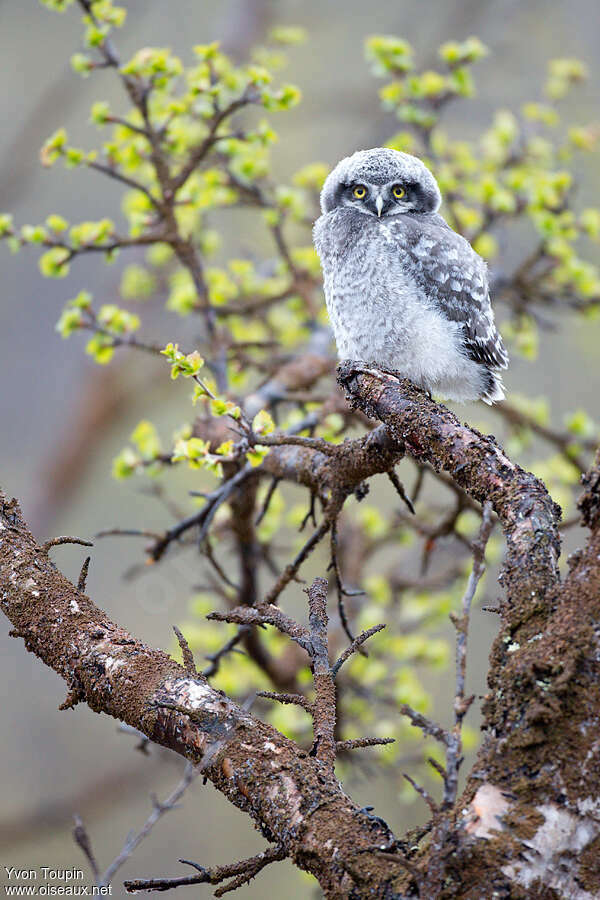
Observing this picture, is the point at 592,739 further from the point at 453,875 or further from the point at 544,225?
the point at 544,225

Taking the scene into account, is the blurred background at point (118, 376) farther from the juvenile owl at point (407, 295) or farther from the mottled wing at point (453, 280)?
the mottled wing at point (453, 280)

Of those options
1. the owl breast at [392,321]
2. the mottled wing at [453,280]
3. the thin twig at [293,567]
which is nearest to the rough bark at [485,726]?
the thin twig at [293,567]

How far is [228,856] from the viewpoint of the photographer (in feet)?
25.7

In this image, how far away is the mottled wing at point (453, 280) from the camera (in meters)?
3.47

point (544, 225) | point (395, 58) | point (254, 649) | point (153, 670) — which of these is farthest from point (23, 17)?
point (153, 670)

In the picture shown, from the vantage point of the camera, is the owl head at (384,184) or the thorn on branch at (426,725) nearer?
the thorn on branch at (426,725)

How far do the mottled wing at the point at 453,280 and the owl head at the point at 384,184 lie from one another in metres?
0.21

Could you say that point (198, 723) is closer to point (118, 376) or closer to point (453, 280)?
point (453, 280)

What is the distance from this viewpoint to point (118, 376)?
24.8 feet

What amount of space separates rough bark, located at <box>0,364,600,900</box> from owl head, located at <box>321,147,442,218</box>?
6.68 ft

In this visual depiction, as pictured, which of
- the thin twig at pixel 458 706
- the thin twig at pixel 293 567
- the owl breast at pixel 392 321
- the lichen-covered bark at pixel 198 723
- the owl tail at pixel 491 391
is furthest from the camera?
the owl tail at pixel 491 391

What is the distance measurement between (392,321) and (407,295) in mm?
123

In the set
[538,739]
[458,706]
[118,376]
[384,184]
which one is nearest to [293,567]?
[538,739]

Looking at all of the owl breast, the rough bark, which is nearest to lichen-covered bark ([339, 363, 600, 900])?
the rough bark
